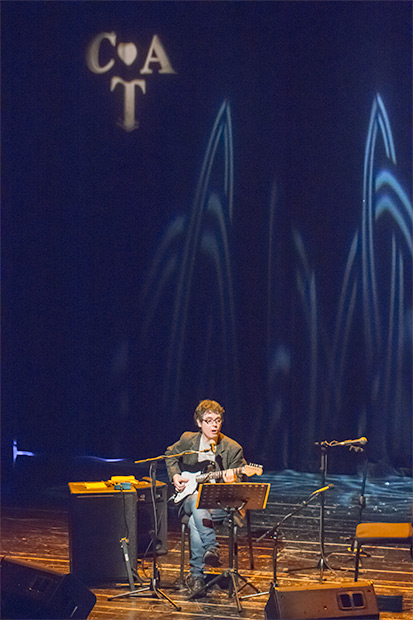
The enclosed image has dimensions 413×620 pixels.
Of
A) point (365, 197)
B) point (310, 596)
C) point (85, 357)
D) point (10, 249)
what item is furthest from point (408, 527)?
point (10, 249)

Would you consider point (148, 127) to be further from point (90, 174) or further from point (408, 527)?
point (408, 527)

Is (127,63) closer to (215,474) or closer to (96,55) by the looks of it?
(96,55)

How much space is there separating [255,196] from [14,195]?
2632 millimetres

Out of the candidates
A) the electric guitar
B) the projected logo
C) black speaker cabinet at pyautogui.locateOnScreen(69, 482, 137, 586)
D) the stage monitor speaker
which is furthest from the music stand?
the projected logo

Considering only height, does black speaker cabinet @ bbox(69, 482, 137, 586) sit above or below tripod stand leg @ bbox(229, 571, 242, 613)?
above

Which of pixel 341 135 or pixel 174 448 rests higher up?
pixel 341 135

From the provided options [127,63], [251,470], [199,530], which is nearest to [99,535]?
[199,530]

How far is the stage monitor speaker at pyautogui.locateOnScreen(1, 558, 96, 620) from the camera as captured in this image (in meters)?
3.61

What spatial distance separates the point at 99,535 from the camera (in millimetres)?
5277

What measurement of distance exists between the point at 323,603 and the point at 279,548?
2.21 meters

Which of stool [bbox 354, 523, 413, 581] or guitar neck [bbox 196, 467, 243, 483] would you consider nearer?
stool [bbox 354, 523, 413, 581]

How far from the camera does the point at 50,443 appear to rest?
31.7ft

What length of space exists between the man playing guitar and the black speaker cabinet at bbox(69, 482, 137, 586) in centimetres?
37

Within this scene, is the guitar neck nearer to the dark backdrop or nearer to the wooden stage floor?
the wooden stage floor
